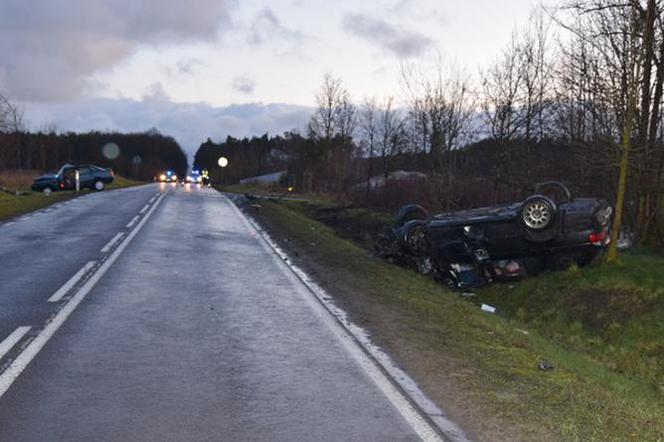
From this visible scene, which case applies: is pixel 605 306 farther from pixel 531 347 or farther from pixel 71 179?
pixel 71 179

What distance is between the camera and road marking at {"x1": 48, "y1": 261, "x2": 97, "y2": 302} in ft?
30.2

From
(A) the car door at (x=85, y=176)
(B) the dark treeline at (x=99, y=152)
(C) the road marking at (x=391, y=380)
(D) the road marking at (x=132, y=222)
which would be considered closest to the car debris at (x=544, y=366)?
(C) the road marking at (x=391, y=380)

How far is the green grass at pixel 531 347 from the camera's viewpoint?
521 centimetres

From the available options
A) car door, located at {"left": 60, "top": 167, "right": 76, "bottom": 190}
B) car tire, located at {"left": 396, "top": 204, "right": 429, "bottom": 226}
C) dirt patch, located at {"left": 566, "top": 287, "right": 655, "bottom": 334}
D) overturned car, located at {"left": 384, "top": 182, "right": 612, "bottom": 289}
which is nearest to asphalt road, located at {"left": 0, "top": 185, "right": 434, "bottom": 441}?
overturned car, located at {"left": 384, "top": 182, "right": 612, "bottom": 289}

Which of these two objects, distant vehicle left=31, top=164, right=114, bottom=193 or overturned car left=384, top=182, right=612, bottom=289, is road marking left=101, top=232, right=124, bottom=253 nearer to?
overturned car left=384, top=182, right=612, bottom=289

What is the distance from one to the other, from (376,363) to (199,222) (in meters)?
16.3

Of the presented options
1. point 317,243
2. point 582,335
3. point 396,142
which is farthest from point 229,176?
point 582,335

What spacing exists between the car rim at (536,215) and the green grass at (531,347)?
133cm

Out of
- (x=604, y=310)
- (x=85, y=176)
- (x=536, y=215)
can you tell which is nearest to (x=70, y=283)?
(x=536, y=215)

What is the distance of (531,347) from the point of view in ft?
26.2

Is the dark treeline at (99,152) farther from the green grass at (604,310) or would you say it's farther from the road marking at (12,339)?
the road marking at (12,339)

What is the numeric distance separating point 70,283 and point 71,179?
111ft

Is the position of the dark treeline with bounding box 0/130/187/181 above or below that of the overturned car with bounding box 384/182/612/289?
above

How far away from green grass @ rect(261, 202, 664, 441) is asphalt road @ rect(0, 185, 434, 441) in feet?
3.16
